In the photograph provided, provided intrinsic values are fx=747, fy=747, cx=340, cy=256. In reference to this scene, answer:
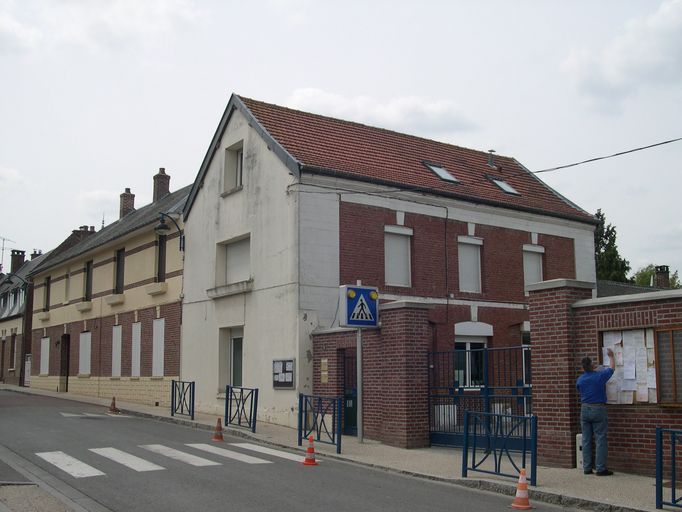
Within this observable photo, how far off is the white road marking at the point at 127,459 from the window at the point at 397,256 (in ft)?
29.3

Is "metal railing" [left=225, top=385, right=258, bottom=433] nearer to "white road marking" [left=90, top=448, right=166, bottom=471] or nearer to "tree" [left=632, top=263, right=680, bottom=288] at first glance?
"white road marking" [left=90, top=448, right=166, bottom=471]

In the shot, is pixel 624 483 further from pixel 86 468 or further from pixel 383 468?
pixel 86 468

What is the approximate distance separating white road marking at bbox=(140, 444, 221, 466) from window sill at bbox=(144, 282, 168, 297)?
11498 mm

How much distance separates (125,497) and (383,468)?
4473 millimetres

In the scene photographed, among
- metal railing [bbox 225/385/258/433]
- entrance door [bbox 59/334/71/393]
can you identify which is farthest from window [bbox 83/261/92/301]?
metal railing [bbox 225/385/258/433]

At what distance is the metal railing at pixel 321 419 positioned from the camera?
13.5 metres

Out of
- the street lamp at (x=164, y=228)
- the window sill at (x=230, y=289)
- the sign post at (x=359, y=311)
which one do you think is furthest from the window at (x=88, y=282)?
the sign post at (x=359, y=311)

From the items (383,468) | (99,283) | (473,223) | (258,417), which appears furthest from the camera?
(99,283)

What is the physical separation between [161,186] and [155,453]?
77.2 ft

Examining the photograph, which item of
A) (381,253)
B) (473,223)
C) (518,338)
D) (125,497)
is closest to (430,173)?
(473,223)

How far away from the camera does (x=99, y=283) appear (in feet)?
101

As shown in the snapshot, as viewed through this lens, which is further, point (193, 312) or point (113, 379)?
point (113, 379)

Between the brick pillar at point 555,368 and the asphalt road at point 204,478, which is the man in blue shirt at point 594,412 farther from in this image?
the asphalt road at point 204,478

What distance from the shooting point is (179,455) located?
41.5 ft
